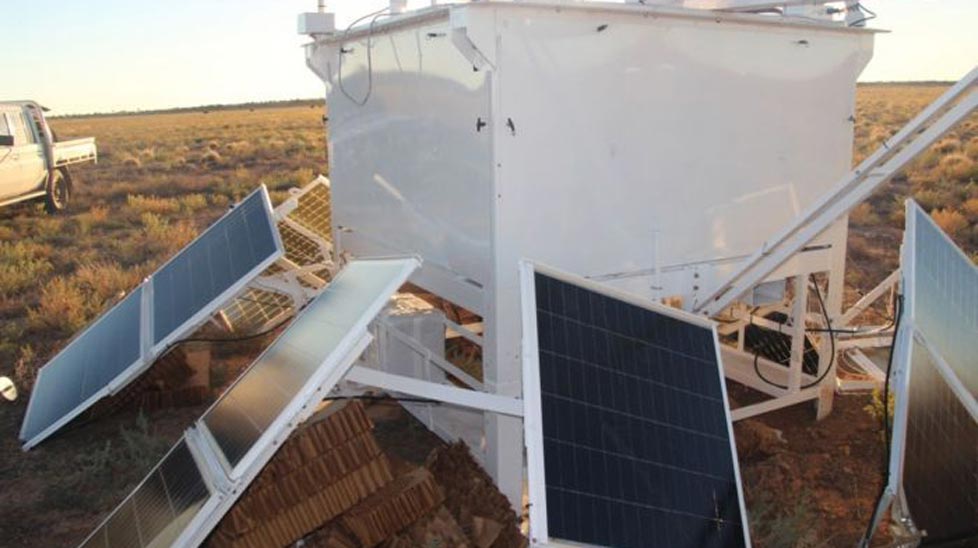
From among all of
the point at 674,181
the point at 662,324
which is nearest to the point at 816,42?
the point at 674,181

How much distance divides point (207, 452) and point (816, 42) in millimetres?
5228

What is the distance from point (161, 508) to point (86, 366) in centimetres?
302

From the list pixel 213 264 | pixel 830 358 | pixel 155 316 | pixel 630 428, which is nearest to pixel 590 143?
pixel 630 428

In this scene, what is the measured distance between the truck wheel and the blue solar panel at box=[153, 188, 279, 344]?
14.9 meters

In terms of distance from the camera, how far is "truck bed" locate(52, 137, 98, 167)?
1975cm

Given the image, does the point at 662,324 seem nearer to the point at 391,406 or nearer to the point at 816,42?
the point at 816,42

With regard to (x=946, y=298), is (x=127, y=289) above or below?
below

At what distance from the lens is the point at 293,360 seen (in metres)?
4.28

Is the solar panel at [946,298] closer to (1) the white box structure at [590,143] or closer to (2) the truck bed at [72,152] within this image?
(1) the white box structure at [590,143]

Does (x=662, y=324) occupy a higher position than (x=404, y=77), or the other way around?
(x=404, y=77)

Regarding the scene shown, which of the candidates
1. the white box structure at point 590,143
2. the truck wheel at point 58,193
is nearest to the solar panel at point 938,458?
the white box structure at point 590,143

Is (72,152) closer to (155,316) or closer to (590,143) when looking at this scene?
(155,316)

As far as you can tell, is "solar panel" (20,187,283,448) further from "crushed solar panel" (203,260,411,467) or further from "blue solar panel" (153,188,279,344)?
"crushed solar panel" (203,260,411,467)

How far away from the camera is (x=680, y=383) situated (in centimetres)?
440
